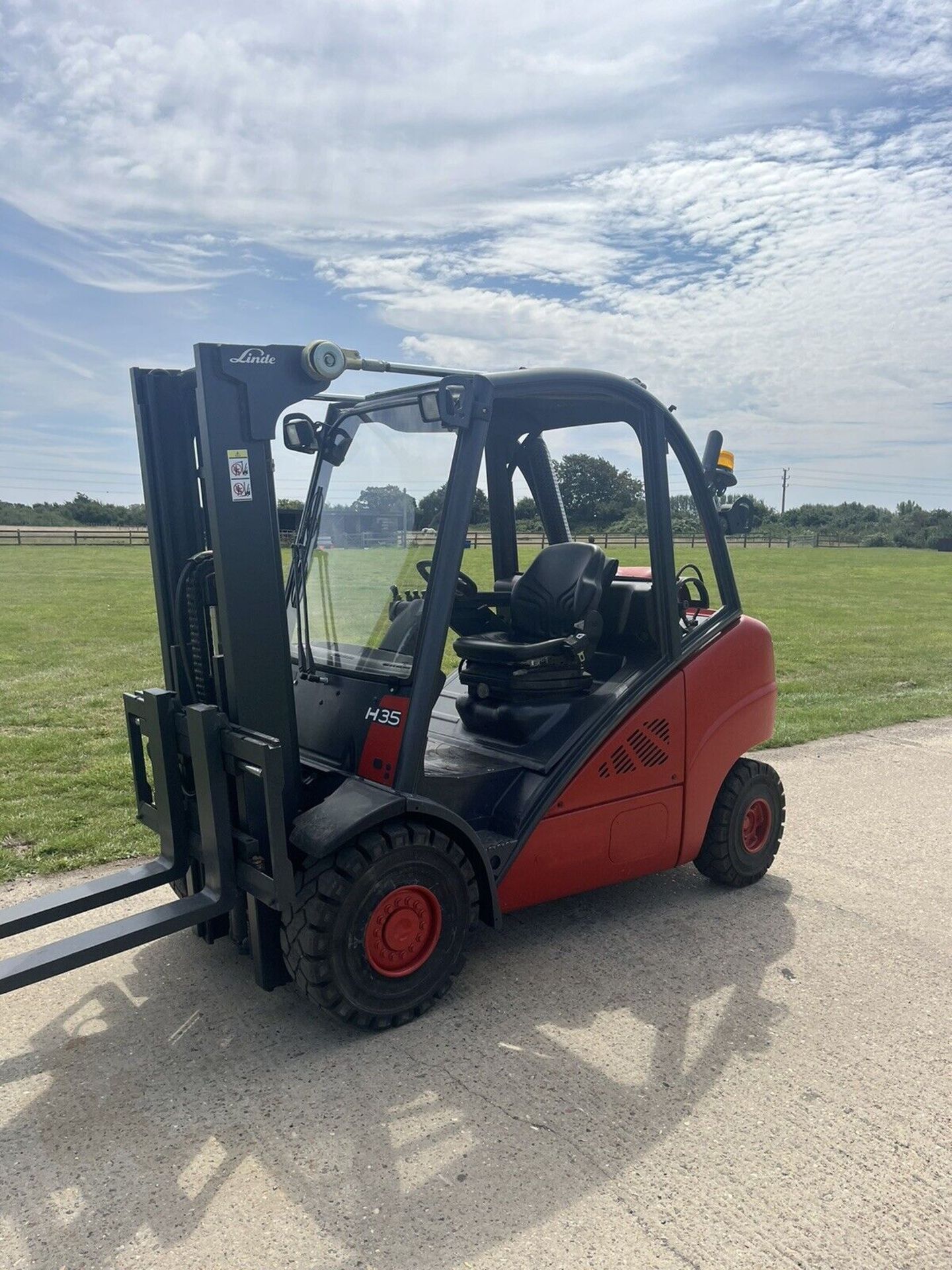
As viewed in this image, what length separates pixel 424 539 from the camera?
157 inches

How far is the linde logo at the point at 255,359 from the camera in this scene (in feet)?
11.4

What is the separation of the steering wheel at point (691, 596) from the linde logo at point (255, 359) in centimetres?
234

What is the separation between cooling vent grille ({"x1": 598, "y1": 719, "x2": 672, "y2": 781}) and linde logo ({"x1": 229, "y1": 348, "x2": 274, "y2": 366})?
2.19 metres

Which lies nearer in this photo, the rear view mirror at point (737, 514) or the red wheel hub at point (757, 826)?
the rear view mirror at point (737, 514)

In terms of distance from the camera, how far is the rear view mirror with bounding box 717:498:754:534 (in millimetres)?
4934

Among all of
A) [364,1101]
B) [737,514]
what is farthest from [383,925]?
[737,514]

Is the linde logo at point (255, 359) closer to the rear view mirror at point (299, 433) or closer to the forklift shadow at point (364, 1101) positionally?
the rear view mirror at point (299, 433)

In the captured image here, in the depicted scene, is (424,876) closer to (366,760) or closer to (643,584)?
(366,760)

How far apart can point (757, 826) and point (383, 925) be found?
98.5 inches

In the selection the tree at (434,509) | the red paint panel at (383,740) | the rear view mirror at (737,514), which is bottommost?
the red paint panel at (383,740)

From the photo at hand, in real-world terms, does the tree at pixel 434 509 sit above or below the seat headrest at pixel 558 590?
above

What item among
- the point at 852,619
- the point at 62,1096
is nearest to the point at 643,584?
the point at 62,1096

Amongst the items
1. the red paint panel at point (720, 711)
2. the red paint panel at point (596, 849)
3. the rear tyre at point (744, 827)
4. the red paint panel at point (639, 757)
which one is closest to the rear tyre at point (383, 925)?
the red paint panel at point (596, 849)

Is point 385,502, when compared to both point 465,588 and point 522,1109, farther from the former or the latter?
point 522,1109
